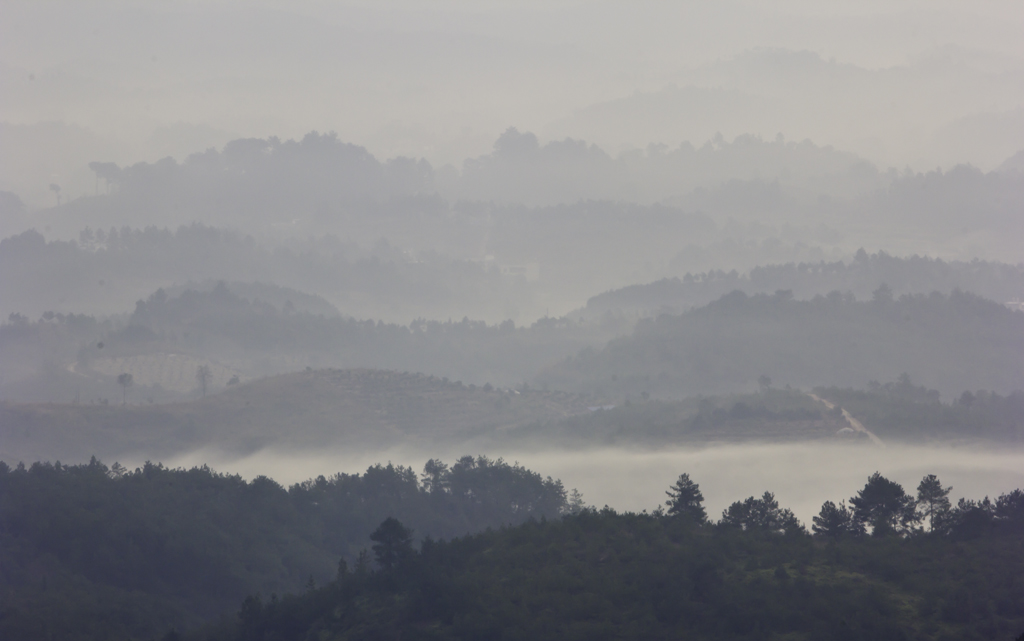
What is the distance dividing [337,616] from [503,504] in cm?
5296

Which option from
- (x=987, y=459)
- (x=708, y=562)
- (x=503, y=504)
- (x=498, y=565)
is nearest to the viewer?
(x=708, y=562)

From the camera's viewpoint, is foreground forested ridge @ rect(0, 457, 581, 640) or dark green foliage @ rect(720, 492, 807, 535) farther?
foreground forested ridge @ rect(0, 457, 581, 640)

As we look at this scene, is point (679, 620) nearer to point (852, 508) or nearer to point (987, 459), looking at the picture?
point (852, 508)

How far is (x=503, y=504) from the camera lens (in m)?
121

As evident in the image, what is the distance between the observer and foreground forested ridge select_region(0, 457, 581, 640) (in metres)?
85.2

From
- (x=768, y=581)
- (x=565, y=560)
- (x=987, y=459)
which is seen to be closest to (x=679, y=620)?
(x=768, y=581)

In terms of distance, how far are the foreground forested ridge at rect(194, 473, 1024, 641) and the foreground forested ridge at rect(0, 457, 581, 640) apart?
747 inches

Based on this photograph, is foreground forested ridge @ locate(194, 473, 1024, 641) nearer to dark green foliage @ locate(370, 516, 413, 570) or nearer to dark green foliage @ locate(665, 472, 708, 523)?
dark green foliage @ locate(370, 516, 413, 570)

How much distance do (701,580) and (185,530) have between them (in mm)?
56552

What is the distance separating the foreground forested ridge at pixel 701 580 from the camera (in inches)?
2298

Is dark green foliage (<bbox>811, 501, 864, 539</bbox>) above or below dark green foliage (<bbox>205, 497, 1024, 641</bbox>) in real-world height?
above

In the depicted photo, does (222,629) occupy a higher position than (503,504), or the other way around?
(503,504)

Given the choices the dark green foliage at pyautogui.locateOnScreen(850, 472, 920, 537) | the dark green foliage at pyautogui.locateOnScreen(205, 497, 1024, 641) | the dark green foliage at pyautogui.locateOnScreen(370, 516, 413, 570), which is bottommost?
the dark green foliage at pyautogui.locateOnScreen(205, 497, 1024, 641)

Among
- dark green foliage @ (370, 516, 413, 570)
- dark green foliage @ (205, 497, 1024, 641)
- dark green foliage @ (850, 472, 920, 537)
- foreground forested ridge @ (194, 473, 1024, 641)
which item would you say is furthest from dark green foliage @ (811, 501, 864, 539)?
dark green foliage @ (370, 516, 413, 570)
